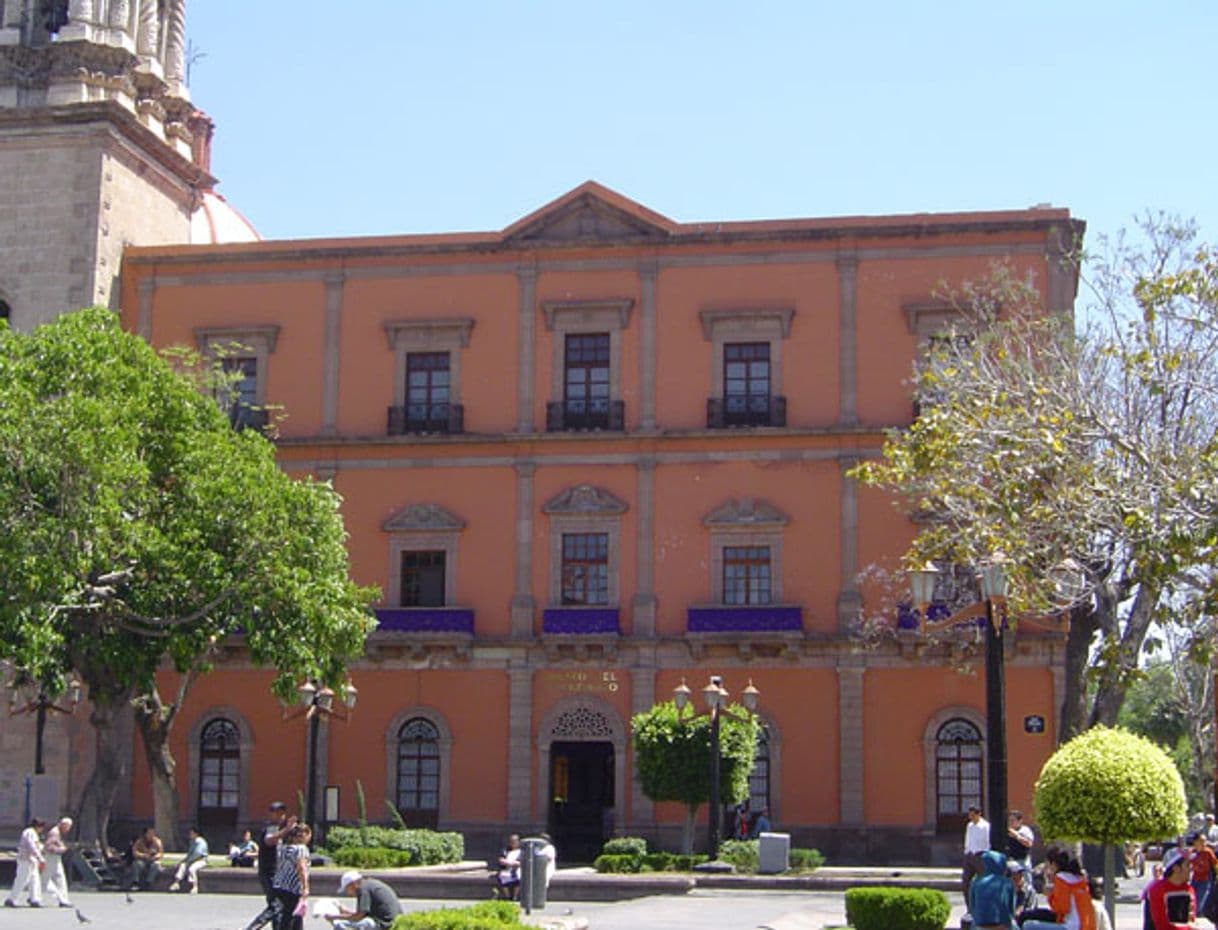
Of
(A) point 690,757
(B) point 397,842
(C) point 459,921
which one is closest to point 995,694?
(C) point 459,921

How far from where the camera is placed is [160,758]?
30688 mm

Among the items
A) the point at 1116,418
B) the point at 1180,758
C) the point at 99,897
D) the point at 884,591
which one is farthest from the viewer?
the point at 1180,758

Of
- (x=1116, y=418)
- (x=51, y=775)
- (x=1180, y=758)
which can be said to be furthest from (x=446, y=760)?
(x=1180, y=758)

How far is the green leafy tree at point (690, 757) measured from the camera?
2972 centimetres

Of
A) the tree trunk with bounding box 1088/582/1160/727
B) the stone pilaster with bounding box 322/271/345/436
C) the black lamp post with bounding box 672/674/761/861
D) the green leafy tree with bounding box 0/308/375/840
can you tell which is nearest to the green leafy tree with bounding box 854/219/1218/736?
the tree trunk with bounding box 1088/582/1160/727

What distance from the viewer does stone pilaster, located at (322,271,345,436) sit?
36.1 m

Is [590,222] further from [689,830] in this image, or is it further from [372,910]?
[372,910]

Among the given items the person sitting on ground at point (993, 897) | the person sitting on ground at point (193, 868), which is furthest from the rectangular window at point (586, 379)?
the person sitting on ground at point (993, 897)

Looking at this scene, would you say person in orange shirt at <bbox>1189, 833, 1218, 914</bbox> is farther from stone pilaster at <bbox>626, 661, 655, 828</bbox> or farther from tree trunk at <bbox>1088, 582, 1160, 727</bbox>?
stone pilaster at <bbox>626, 661, 655, 828</bbox>

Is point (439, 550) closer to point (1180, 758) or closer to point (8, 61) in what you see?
point (8, 61)

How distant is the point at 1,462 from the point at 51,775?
9553 millimetres

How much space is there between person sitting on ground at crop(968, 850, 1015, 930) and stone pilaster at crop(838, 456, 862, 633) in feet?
63.2

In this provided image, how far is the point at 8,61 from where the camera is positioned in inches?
1474

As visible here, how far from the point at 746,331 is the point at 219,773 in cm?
1296
